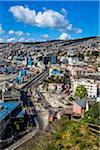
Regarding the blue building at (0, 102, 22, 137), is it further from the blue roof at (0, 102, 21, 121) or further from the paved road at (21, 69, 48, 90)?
the paved road at (21, 69, 48, 90)

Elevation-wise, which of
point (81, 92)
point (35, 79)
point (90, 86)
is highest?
point (35, 79)

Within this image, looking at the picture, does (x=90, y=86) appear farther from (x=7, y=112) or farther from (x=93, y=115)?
(x=7, y=112)

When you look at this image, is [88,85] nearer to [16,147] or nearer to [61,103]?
[61,103]

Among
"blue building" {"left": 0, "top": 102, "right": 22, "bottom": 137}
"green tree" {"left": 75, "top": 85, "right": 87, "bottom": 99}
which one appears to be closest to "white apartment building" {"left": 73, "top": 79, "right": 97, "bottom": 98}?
"green tree" {"left": 75, "top": 85, "right": 87, "bottom": 99}

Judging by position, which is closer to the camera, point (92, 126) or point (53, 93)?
point (92, 126)

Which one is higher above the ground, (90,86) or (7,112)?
(90,86)

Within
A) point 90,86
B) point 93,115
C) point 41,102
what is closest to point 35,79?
point 90,86

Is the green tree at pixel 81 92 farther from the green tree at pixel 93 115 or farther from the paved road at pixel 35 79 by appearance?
the green tree at pixel 93 115

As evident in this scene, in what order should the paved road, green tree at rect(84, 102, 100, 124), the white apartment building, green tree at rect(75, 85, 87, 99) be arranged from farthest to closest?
the paved road → the white apartment building → green tree at rect(75, 85, 87, 99) → green tree at rect(84, 102, 100, 124)

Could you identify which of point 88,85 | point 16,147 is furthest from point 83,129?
point 88,85
